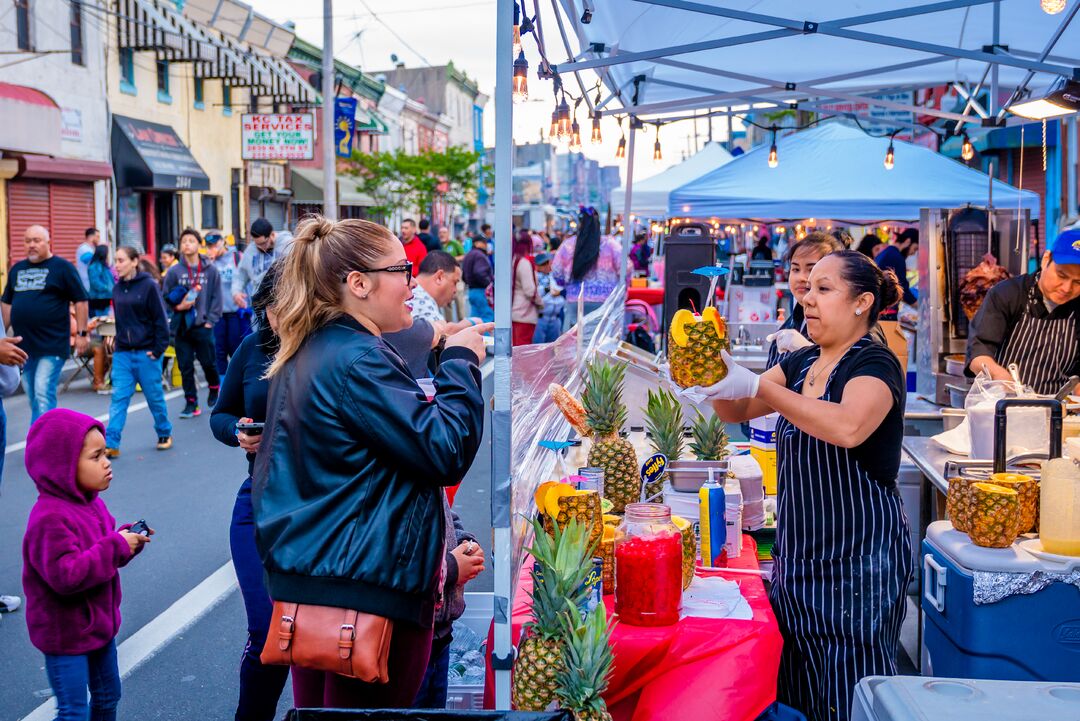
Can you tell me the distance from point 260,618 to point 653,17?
472cm

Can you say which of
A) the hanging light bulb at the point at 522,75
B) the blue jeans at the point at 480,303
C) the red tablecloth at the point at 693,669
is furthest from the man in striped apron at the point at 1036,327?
Answer: the blue jeans at the point at 480,303

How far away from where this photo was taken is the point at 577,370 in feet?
19.9

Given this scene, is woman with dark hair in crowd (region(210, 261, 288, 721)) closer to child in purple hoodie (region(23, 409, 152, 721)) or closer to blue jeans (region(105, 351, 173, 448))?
child in purple hoodie (region(23, 409, 152, 721))

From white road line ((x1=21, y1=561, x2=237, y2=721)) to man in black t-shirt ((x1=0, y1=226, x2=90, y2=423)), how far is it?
3.55m

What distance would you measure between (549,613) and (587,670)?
0.23 meters

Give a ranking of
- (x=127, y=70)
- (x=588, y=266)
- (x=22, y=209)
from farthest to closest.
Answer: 1. (x=127, y=70)
2. (x=22, y=209)
3. (x=588, y=266)

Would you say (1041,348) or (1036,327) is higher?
(1036,327)

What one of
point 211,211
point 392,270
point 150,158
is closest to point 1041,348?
point 392,270

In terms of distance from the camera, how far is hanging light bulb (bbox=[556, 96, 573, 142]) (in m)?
7.67

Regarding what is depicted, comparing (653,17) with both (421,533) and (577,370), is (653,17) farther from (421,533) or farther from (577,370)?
(421,533)

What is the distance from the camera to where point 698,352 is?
10.5ft

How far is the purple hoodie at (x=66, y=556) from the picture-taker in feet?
12.0

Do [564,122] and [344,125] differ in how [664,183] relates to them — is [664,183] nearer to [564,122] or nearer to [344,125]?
[344,125]

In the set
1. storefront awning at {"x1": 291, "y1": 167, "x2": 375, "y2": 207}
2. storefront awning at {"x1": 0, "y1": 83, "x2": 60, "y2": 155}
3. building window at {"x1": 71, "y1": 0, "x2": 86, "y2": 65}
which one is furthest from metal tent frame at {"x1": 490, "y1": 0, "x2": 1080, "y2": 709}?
storefront awning at {"x1": 291, "y1": 167, "x2": 375, "y2": 207}
